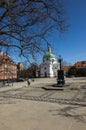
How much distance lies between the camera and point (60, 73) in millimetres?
33031

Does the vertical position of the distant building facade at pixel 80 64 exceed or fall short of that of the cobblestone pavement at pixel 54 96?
it exceeds it

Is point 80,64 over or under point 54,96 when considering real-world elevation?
over

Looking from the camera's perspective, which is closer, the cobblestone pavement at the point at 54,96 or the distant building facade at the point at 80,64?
the cobblestone pavement at the point at 54,96

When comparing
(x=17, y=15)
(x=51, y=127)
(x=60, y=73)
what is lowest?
(x=51, y=127)

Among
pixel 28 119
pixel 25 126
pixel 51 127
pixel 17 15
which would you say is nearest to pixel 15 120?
pixel 28 119

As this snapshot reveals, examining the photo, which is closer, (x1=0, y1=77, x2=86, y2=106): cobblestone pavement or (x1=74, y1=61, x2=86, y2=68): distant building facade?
(x1=0, y1=77, x2=86, y2=106): cobblestone pavement

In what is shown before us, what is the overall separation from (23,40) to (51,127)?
460 cm

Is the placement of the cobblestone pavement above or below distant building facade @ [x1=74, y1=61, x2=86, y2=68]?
below

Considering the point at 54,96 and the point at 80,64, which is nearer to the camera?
the point at 54,96

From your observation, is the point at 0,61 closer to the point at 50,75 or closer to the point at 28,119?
the point at 28,119

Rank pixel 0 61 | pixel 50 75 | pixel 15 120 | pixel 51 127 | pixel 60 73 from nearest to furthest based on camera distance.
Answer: pixel 51 127
pixel 15 120
pixel 0 61
pixel 60 73
pixel 50 75

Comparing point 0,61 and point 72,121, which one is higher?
point 0,61

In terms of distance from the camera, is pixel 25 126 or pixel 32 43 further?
pixel 32 43

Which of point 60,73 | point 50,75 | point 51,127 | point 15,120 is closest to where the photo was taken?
point 51,127
